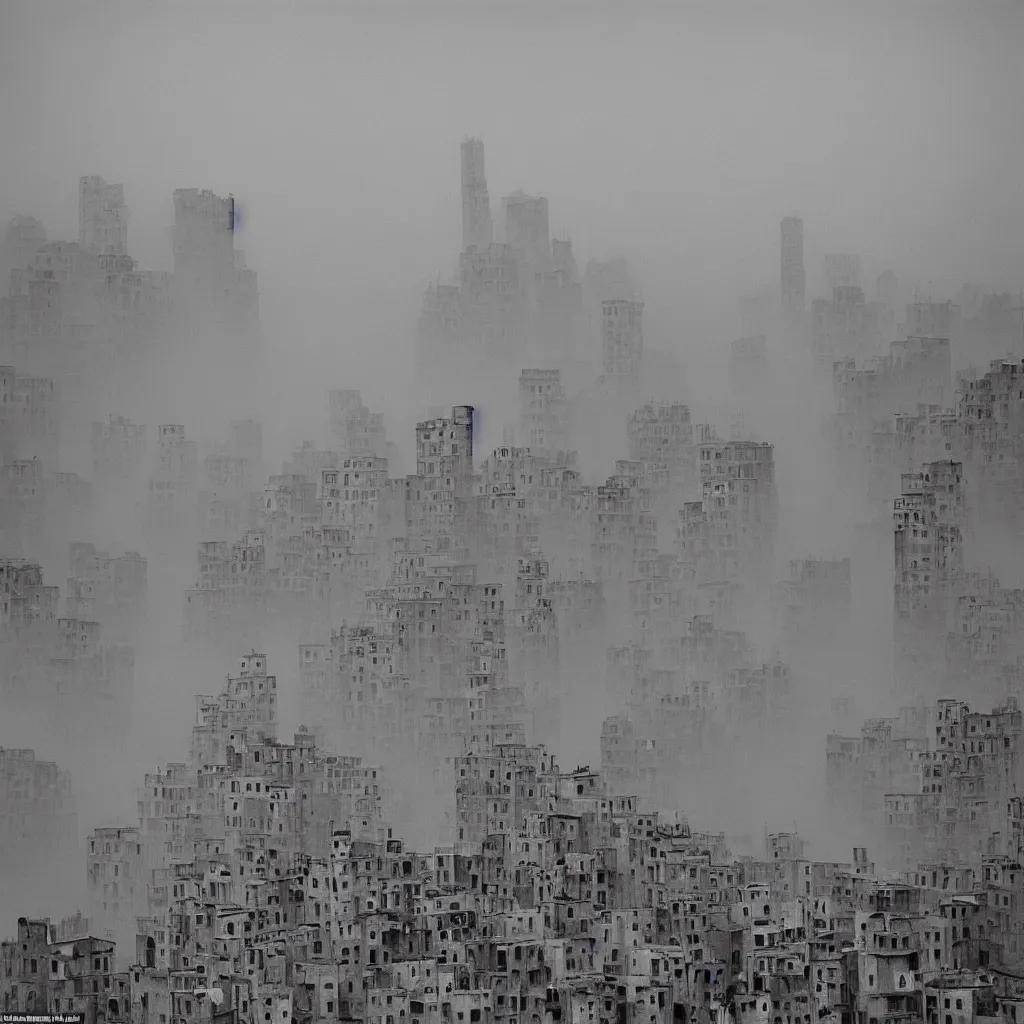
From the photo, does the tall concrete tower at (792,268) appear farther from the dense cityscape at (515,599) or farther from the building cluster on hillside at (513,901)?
the building cluster on hillside at (513,901)

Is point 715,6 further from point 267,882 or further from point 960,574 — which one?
point 267,882

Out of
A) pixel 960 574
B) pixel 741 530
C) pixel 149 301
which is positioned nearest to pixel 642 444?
pixel 741 530

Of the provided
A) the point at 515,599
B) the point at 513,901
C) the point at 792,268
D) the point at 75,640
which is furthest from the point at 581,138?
the point at 513,901

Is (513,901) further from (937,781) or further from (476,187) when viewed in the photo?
(476,187)

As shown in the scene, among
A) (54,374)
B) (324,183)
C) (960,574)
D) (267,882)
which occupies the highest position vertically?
(324,183)

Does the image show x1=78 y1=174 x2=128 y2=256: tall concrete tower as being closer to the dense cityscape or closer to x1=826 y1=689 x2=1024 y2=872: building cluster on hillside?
the dense cityscape

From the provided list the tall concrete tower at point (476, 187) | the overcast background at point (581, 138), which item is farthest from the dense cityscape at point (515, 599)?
the overcast background at point (581, 138)
